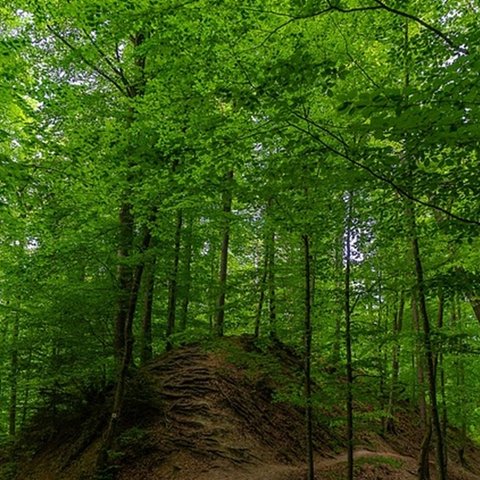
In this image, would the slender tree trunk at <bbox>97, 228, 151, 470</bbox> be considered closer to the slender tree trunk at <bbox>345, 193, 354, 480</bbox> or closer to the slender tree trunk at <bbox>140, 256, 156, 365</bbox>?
the slender tree trunk at <bbox>140, 256, 156, 365</bbox>

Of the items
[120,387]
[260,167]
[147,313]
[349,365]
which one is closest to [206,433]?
[120,387]

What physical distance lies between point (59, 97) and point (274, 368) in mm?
→ 6180

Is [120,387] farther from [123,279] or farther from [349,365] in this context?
[349,365]


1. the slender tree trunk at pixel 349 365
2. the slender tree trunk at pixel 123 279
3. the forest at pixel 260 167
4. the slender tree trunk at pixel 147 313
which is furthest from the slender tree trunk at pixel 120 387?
the slender tree trunk at pixel 349 365

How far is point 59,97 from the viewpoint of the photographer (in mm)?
7055

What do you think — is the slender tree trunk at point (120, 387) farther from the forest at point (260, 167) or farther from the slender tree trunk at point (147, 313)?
the slender tree trunk at point (147, 313)

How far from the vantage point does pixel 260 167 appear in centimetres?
534

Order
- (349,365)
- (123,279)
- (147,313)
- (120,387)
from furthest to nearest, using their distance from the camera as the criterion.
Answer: (147,313)
(123,279)
(120,387)
(349,365)

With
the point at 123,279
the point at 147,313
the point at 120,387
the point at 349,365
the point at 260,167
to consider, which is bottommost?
the point at 120,387

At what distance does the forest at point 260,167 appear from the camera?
3449mm

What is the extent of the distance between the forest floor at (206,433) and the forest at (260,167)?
53cm

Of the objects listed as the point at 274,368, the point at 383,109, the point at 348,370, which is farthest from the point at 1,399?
the point at 383,109

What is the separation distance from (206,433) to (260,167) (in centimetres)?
614

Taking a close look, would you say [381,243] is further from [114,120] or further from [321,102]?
[114,120]
